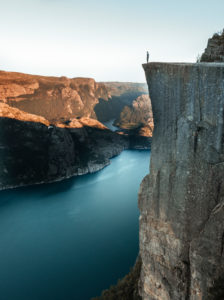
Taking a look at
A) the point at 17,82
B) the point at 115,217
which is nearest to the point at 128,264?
the point at 115,217

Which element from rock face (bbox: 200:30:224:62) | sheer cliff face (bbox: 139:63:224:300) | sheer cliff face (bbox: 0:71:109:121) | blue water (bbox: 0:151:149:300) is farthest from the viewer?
sheer cliff face (bbox: 0:71:109:121)

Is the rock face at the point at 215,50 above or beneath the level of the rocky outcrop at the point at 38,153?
above

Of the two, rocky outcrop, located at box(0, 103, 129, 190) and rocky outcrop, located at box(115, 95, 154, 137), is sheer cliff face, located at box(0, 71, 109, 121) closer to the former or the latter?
rocky outcrop, located at box(115, 95, 154, 137)

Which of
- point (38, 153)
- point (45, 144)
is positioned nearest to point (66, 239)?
point (38, 153)

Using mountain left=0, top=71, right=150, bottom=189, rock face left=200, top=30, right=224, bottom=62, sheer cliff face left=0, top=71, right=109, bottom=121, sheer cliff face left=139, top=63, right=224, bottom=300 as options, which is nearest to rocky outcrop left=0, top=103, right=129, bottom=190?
mountain left=0, top=71, right=150, bottom=189

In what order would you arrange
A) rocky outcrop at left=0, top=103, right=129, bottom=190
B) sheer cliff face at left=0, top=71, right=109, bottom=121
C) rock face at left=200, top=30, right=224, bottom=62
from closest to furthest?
1. rock face at left=200, top=30, right=224, bottom=62
2. rocky outcrop at left=0, top=103, right=129, bottom=190
3. sheer cliff face at left=0, top=71, right=109, bottom=121

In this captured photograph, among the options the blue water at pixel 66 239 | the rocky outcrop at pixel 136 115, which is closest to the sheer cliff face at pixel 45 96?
the rocky outcrop at pixel 136 115

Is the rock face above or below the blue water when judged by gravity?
above

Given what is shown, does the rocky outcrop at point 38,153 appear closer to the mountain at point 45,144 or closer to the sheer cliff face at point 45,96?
the mountain at point 45,144
